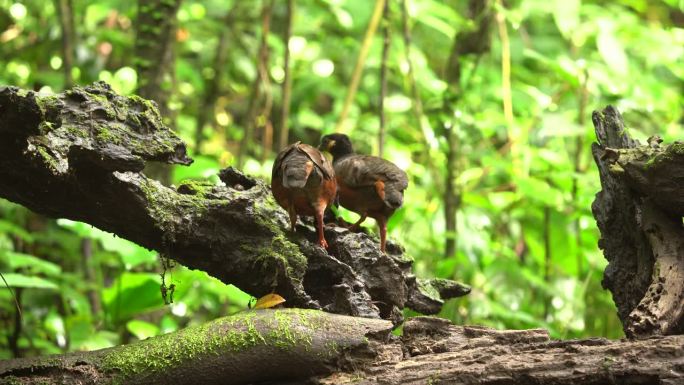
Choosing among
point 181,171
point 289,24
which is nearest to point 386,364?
point 181,171

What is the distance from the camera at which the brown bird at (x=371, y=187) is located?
12.2 feet

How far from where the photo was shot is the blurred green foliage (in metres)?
5.88

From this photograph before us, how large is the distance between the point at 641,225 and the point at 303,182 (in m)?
1.26

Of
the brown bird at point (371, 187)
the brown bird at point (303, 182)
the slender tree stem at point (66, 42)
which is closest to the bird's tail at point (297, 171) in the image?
the brown bird at point (303, 182)

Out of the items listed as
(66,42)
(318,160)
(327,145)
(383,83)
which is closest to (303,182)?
(318,160)

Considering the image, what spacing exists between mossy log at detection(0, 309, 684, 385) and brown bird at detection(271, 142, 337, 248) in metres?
0.45

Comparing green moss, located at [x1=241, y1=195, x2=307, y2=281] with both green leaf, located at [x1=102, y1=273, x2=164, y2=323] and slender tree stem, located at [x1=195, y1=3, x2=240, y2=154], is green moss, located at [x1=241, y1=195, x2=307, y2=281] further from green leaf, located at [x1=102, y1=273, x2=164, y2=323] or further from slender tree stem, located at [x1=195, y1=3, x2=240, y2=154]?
slender tree stem, located at [x1=195, y1=3, x2=240, y2=154]

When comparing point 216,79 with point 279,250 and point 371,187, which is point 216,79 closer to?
point 371,187

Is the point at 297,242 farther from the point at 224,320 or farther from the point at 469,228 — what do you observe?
the point at 469,228

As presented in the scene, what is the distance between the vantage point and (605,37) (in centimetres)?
636

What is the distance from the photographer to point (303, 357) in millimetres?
2881

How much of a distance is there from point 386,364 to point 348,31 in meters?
6.70

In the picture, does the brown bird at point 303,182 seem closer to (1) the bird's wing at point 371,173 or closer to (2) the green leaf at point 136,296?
(1) the bird's wing at point 371,173

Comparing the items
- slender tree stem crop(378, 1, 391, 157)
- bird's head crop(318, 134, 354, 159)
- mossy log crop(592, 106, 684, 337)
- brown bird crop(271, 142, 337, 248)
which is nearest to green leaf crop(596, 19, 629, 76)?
slender tree stem crop(378, 1, 391, 157)
